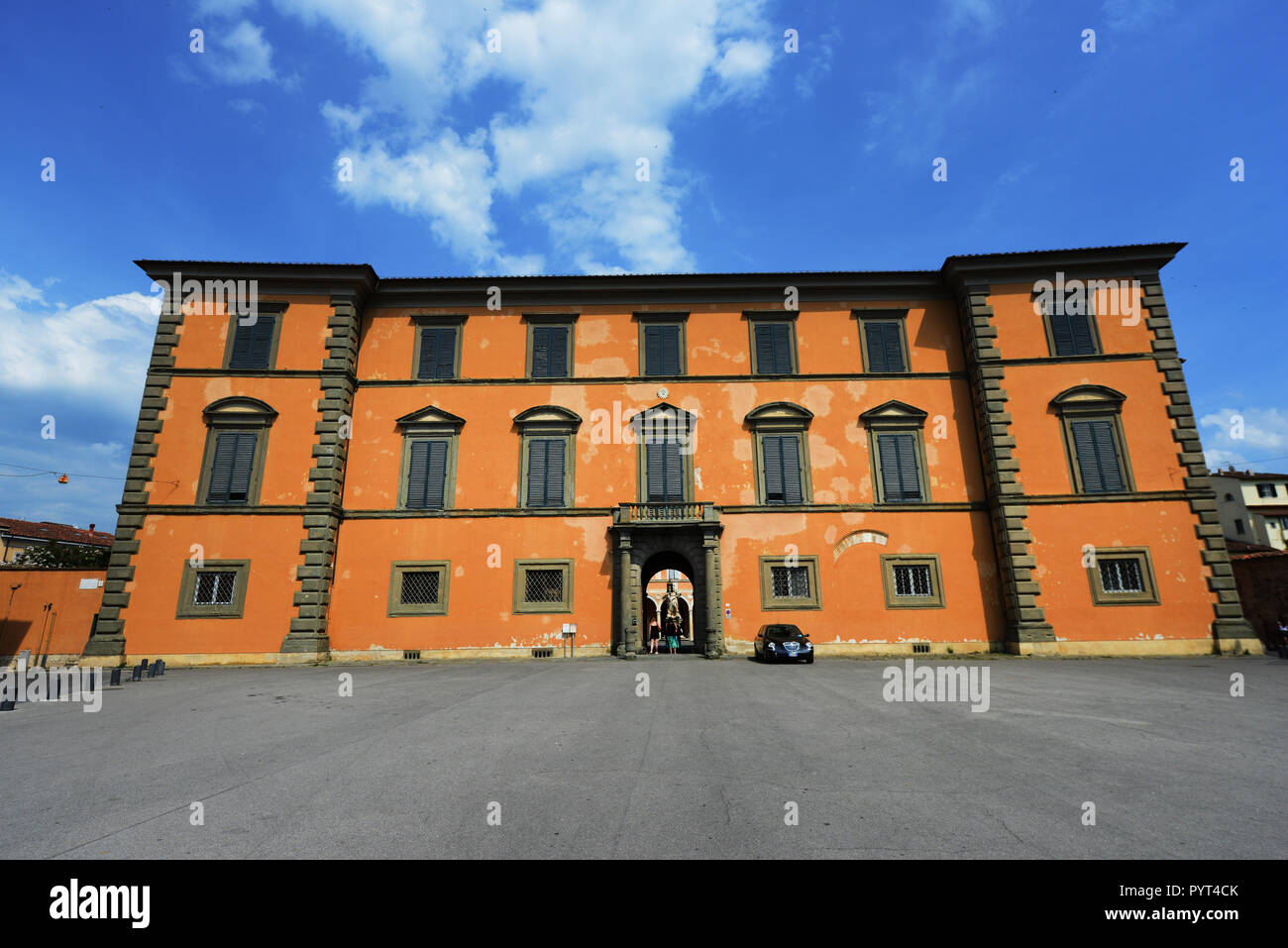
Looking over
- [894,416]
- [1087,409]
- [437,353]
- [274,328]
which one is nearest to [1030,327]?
[1087,409]

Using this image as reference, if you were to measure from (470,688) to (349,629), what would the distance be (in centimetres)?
991

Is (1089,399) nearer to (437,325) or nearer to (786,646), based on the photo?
(786,646)

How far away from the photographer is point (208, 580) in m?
19.8

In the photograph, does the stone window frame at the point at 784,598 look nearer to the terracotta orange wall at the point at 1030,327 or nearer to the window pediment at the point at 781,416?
the window pediment at the point at 781,416

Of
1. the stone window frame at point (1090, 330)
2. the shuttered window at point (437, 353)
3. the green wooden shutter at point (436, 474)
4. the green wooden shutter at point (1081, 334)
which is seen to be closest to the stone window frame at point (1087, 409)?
the stone window frame at point (1090, 330)

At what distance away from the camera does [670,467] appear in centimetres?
2191

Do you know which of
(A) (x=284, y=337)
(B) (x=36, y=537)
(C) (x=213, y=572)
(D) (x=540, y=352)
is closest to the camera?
(C) (x=213, y=572)

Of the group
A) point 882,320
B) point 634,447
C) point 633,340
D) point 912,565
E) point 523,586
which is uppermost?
point 882,320

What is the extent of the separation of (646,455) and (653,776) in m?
16.6

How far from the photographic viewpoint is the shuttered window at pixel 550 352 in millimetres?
22812

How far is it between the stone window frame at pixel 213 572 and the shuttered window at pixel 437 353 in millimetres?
9043

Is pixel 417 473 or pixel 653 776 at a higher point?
pixel 417 473
